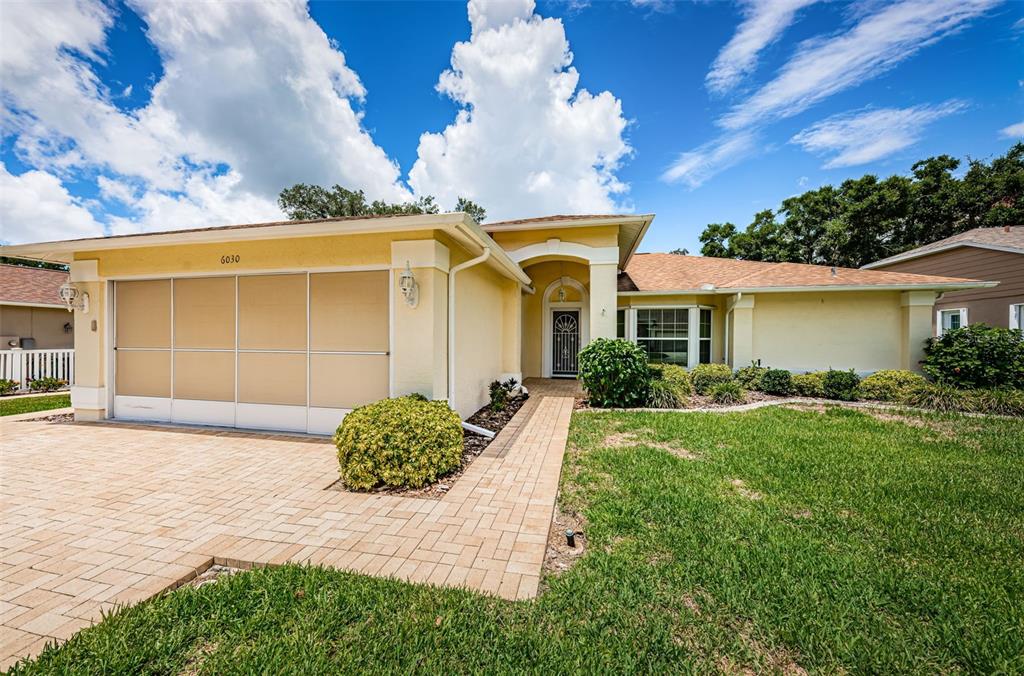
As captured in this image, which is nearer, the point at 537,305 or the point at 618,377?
the point at 618,377

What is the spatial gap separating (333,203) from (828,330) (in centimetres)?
2982

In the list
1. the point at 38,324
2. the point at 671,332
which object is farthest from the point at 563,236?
the point at 38,324

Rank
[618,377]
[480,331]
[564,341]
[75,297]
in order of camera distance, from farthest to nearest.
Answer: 1. [564,341]
2. [618,377]
3. [480,331]
4. [75,297]

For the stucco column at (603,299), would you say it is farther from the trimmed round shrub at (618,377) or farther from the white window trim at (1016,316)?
the white window trim at (1016,316)

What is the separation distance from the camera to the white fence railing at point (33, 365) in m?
11.0

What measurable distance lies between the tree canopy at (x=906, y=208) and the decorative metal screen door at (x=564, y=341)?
22.2 meters

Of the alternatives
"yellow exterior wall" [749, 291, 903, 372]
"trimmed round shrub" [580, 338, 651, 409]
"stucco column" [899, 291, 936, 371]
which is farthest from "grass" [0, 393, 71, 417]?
"stucco column" [899, 291, 936, 371]

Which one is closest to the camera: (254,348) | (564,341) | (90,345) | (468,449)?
(468,449)

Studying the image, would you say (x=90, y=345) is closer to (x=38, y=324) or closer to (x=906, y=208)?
(x=38, y=324)

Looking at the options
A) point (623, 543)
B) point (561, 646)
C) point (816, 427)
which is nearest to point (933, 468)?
point (816, 427)

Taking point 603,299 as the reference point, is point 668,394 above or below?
below

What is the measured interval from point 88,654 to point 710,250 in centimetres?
3625

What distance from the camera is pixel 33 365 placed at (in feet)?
37.5

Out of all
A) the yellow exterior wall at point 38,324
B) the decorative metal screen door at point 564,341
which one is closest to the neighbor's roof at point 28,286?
the yellow exterior wall at point 38,324
